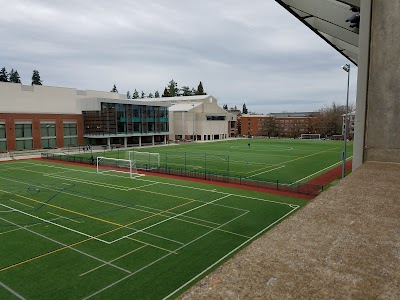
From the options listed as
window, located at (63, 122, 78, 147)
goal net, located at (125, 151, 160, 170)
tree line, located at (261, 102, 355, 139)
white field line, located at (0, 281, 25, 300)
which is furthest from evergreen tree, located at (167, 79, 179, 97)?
white field line, located at (0, 281, 25, 300)

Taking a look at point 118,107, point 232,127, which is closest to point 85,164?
point 118,107

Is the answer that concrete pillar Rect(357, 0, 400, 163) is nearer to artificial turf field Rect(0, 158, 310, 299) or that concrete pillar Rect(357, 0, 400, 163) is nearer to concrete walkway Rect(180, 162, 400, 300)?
concrete walkway Rect(180, 162, 400, 300)

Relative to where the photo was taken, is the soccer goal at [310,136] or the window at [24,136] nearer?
the window at [24,136]

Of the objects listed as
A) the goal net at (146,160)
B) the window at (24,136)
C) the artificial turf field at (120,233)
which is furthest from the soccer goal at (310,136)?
the artificial turf field at (120,233)

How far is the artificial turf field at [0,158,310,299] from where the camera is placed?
13266mm

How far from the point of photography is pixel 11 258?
15562mm

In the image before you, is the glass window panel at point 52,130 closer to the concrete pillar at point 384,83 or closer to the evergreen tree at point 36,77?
the concrete pillar at point 384,83

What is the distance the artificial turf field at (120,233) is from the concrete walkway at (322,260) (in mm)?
8937

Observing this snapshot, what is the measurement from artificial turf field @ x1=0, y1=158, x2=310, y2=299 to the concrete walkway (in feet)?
29.3

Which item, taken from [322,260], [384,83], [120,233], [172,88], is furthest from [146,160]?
[172,88]

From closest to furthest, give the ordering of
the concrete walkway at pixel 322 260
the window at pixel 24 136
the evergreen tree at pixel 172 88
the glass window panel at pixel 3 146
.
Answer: the concrete walkway at pixel 322 260 < the glass window panel at pixel 3 146 < the window at pixel 24 136 < the evergreen tree at pixel 172 88

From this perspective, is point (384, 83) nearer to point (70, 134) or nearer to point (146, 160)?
point (146, 160)

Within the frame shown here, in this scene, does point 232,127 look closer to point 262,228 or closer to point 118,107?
point 118,107

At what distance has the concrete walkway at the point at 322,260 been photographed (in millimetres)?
3125
